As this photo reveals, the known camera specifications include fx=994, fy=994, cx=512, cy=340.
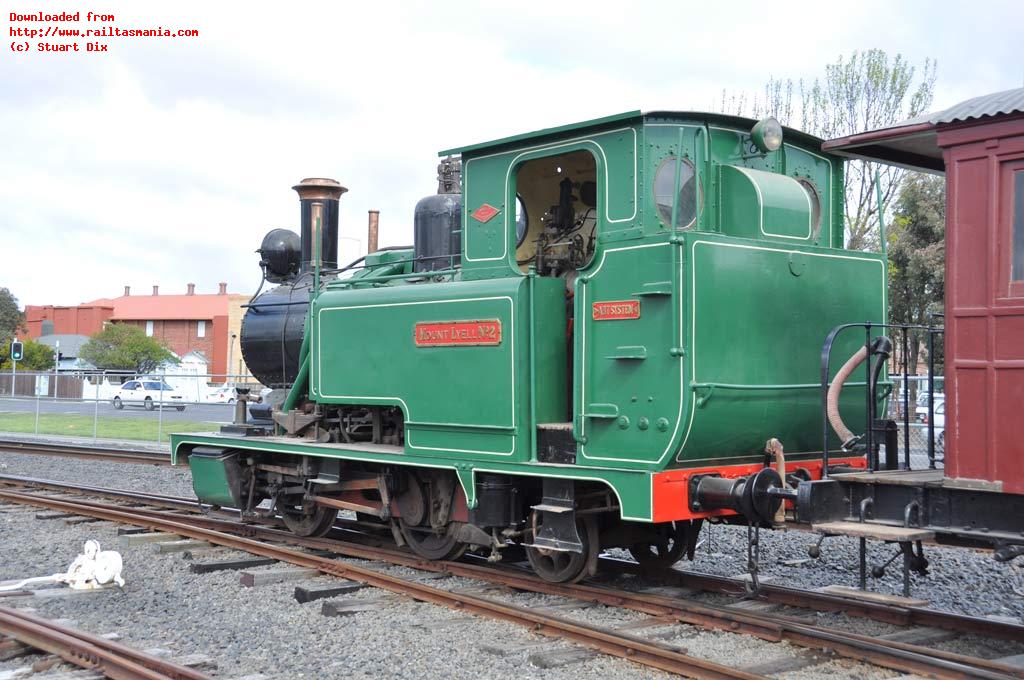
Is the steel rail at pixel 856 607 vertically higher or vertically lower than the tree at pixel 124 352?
lower

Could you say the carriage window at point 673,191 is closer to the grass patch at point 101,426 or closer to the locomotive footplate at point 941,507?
the locomotive footplate at point 941,507

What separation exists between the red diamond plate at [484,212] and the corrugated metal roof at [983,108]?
3.20 meters

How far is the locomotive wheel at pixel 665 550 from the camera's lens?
788 cm

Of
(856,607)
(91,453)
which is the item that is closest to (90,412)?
(91,453)

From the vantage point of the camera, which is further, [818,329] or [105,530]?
[105,530]

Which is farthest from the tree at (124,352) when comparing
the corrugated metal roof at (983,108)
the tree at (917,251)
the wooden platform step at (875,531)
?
the corrugated metal roof at (983,108)

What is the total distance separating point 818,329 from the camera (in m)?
7.01

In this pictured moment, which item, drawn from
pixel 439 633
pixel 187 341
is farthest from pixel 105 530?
pixel 187 341

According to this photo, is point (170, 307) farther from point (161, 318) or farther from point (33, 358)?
point (33, 358)

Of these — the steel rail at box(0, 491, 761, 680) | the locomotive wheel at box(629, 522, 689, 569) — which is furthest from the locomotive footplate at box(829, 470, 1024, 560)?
the locomotive wheel at box(629, 522, 689, 569)

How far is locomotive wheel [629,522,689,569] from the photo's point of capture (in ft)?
25.9

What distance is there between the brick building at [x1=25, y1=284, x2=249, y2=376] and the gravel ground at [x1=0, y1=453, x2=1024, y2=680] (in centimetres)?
6512

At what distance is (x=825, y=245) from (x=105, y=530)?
296 inches

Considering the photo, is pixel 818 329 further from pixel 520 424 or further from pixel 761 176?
pixel 520 424
